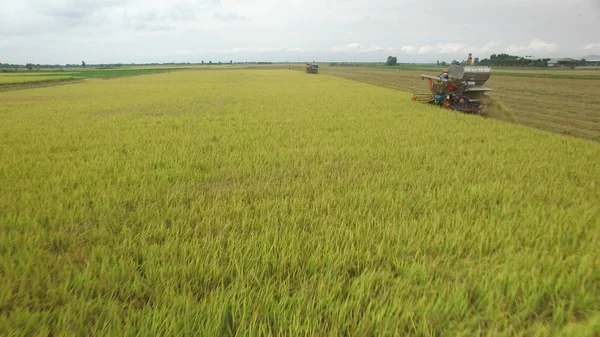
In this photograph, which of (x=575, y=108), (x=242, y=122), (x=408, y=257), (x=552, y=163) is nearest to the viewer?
(x=408, y=257)

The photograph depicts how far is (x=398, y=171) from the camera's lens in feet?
13.4

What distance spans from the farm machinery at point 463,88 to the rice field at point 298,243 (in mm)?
5442

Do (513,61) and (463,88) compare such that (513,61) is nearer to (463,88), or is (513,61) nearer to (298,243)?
(463,88)

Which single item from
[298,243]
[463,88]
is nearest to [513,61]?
[463,88]

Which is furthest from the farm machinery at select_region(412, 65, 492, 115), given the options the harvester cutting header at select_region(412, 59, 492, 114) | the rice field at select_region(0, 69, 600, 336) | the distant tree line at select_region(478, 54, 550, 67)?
→ the distant tree line at select_region(478, 54, 550, 67)

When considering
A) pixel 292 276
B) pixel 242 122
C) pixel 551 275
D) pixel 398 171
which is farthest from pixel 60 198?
pixel 242 122

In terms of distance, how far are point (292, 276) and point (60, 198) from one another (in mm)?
2654

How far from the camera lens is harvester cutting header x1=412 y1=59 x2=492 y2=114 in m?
9.62

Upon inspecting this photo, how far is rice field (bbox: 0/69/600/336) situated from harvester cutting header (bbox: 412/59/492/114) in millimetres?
5442

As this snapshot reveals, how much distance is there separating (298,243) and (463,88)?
1006cm

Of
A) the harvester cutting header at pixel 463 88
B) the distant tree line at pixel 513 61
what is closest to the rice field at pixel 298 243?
the harvester cutting header at pixel 463 88

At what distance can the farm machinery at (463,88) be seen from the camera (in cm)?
962

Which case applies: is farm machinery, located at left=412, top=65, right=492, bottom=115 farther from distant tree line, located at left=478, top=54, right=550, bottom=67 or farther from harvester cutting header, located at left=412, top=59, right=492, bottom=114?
distant tree line, located at left=478, top=54, right=550, bottom=67

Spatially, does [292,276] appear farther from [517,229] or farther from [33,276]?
[517,229]
